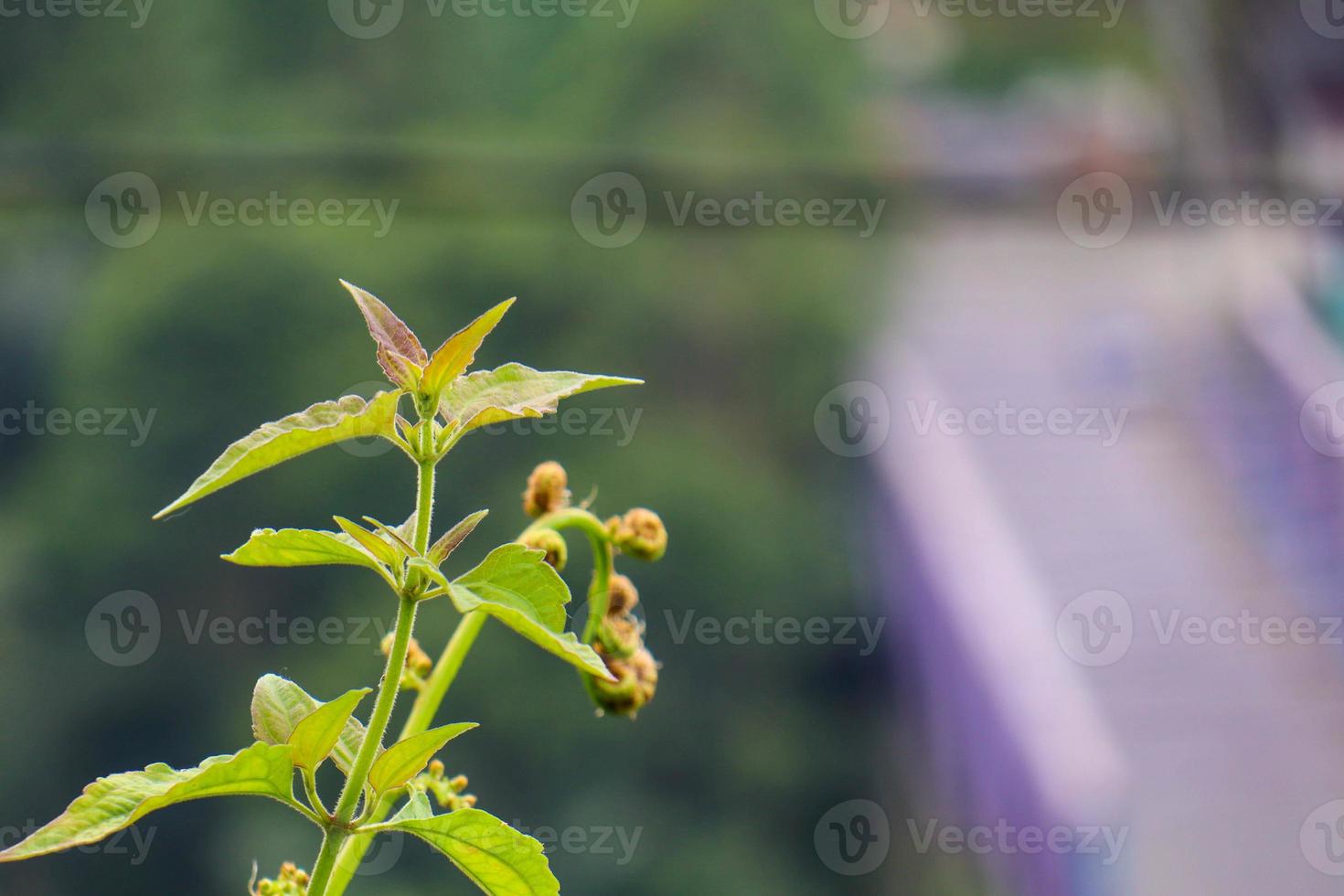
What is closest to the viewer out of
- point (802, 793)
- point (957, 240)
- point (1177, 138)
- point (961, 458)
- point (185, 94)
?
point (1177, 138)

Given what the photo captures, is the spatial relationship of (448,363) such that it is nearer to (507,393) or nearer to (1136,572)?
(507,393)

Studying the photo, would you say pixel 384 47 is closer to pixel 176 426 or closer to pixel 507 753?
pixel 176 426

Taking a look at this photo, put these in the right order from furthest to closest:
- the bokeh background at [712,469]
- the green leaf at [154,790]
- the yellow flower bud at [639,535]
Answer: the bokeh background at [712,469]
the yellow flower bud at [639,535]
the green leaf at [154,790]

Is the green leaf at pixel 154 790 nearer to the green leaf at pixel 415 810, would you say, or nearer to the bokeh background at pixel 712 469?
the green leaf at pixel 415 810

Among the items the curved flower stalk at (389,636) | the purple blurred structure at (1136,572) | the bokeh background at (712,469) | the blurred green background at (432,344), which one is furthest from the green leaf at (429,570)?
the purple blurred structure at (1136,572)

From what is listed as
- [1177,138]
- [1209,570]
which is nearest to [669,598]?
[1209,570]

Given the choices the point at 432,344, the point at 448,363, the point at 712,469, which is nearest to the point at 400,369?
the point at 448,363

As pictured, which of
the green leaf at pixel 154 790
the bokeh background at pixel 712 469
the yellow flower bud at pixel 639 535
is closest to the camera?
the green leaf at pixel 154 790
